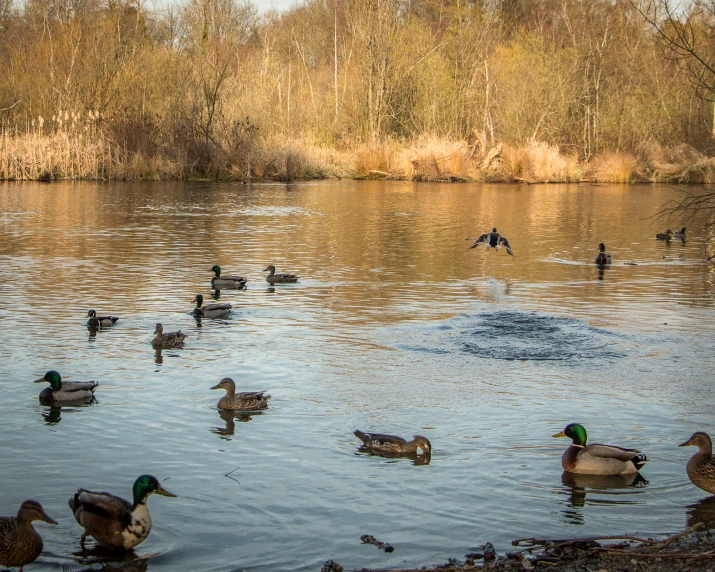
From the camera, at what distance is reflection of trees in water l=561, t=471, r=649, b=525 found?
6.86 m

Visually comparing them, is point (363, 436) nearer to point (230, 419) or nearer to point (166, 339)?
point (230, 419)

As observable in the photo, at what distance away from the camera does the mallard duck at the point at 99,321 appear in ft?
40.5

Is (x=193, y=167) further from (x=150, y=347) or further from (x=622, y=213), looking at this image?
(x=150, y=347)

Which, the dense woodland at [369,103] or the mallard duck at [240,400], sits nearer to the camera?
the mallard duck at [240,400]

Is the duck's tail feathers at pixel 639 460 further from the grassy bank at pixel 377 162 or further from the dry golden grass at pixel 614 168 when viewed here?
the dry golden grass at pixel 614 168

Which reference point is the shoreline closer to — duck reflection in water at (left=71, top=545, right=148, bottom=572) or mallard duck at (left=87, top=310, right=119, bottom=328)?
duck reflection in water at (left=71, top=545, right=148, bottom=572)

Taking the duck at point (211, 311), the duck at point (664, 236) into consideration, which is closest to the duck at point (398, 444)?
the duck at point (211, 311)

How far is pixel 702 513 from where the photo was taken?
662 cm

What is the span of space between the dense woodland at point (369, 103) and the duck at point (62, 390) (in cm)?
3230

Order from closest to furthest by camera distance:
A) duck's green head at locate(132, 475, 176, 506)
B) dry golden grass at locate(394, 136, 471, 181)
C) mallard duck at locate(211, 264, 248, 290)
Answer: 1. duck's green head at locate(132, 475, 176, 506)
2. mallard duck at locate(211, 264, 248, 290)
3. dry golden grass at locate(394, 136, 471, 181)

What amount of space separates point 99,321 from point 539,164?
1401 inches

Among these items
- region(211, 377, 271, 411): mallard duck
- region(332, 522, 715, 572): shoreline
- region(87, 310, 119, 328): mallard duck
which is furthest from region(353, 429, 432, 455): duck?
region(87, 310, 119, 328): mallard duck

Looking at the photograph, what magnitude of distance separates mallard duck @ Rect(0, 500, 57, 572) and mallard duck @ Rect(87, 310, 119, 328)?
695 centimetres

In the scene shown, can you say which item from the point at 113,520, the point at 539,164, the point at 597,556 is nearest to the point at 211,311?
the point at 113,520
